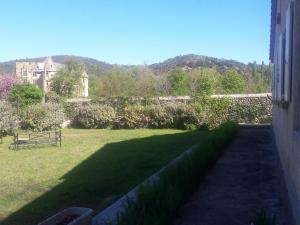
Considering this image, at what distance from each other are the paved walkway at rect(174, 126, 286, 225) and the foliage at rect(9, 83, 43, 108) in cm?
1674

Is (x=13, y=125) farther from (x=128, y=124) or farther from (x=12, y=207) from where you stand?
(x=12, y=207)

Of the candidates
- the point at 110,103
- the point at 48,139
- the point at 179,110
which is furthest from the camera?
the point at 110,103

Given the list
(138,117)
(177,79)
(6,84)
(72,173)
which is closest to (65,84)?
(177,79)

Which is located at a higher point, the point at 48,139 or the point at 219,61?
the point at 219,61

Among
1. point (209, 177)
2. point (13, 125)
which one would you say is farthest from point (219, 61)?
point (209, 177)

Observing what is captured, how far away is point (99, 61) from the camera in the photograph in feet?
254

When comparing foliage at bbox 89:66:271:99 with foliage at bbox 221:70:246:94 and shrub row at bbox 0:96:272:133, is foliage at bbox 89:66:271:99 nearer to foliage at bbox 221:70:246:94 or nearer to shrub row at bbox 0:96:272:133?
foliage at bbox 221:70:246:94

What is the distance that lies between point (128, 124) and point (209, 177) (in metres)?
15.6

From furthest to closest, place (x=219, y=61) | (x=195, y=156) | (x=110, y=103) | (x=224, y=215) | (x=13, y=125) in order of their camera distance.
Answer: (x=219, y=61)
(x=110, y=103)
(x=13, y=125)
(x=195, y=156)
(x=224, y=215)

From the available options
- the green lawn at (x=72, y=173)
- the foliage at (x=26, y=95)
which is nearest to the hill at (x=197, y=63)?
the foliage at (x=26, y=95)

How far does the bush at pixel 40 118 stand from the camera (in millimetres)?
22047

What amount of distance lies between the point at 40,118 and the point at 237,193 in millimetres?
16411

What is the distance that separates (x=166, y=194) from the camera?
513 cm

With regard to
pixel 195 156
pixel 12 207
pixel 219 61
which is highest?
pixel 219 61
